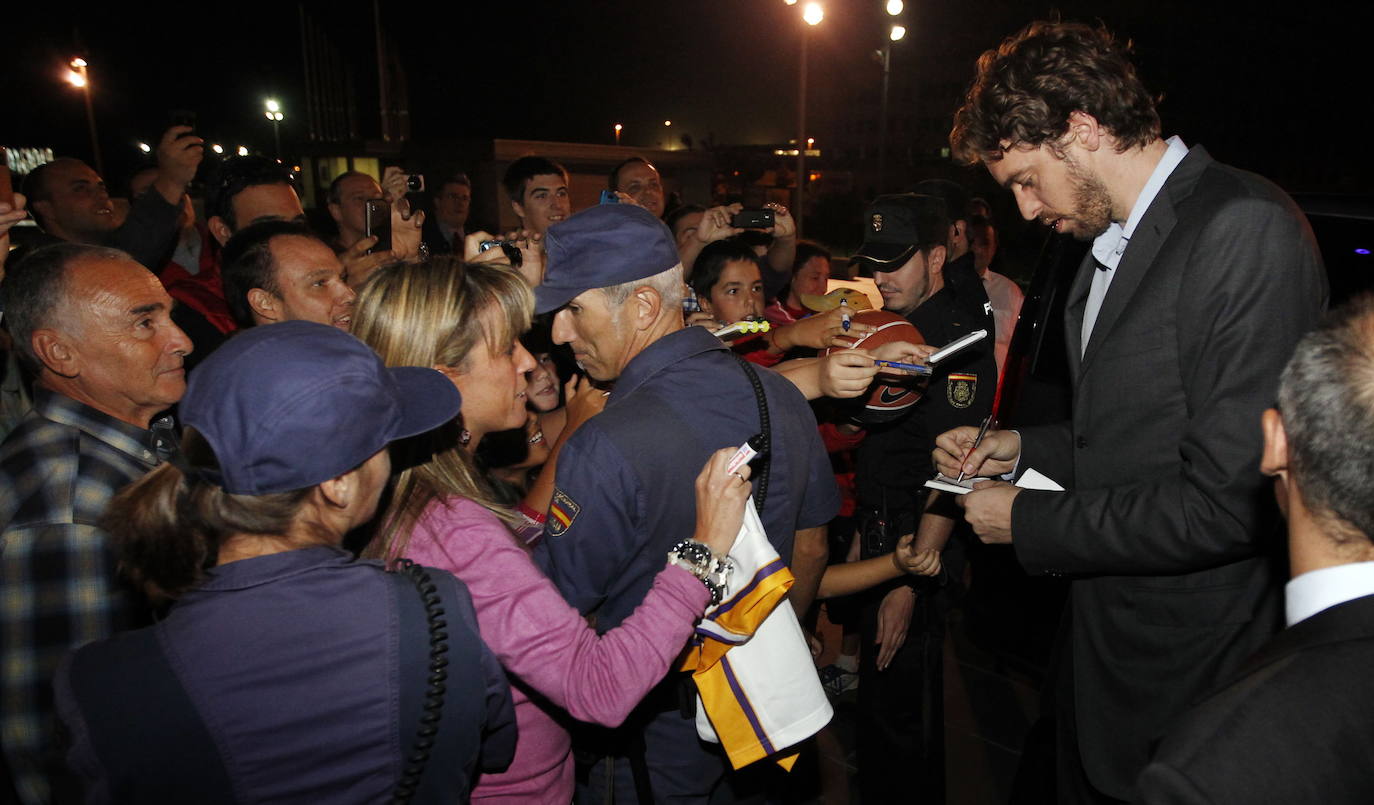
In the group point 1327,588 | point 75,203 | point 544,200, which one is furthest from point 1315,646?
point 75,203

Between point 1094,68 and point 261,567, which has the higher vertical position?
point 1094,68

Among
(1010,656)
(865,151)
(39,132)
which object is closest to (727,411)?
(1010,656)

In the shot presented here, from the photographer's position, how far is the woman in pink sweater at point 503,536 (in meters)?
1.69

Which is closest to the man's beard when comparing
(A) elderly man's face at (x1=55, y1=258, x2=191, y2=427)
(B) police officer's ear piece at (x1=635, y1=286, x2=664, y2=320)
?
(B) police officer's ear piece at (x1=635, y1=286, x2=664, y2=320)

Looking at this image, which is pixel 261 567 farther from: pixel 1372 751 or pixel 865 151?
pixel 865 151

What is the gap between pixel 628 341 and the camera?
7.78 feet

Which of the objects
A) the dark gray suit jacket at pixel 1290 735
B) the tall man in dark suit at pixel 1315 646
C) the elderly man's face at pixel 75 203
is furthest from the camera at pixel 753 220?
the elderly man's face at pixel 75 203

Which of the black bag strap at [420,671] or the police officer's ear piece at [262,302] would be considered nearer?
the black bag strap at [420,671]

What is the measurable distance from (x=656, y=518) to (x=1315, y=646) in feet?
4.55

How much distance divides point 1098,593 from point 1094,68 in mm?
1522

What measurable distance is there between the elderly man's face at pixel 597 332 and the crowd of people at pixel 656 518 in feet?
0.04

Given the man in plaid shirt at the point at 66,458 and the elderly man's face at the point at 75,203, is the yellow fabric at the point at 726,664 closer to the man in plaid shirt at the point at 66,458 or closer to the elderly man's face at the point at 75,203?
the man in plaid shirt at the point at 66,458

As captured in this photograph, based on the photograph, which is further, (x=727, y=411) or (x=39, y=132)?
(x=39, y=132)

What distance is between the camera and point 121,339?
2.46 m
